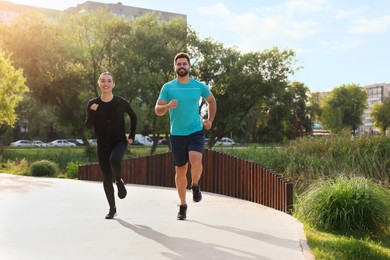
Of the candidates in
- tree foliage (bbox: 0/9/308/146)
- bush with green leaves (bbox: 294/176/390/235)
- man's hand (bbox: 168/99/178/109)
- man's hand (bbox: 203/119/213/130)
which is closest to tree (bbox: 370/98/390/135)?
tree foliage (bbox: 0/9/308/146)

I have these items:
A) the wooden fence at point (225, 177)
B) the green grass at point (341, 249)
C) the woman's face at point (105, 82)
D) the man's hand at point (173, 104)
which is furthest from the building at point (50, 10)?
the green grass at point (341, 249)

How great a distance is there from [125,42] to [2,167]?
1242 cm

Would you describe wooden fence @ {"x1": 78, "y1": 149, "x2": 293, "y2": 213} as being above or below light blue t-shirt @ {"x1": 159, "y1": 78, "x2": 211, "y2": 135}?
below

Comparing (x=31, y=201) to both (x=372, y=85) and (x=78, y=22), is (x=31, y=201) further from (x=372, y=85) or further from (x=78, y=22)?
(x=372, y=85)

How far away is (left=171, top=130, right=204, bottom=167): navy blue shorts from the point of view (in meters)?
6.46

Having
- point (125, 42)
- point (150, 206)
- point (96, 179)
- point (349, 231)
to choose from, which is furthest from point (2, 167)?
point (349, 231)

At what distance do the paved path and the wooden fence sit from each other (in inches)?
10.0

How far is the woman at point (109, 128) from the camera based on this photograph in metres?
6.72

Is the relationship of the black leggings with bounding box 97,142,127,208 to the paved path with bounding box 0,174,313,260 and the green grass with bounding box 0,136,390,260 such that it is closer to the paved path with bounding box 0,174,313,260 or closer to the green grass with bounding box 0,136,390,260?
the paved path with bounding box 0,174,313,260

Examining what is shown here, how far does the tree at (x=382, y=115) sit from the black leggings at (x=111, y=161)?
79.3 metres

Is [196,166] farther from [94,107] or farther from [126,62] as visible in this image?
[126,62]

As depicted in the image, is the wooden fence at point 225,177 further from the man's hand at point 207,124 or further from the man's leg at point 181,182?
the man's hand at point 207,124

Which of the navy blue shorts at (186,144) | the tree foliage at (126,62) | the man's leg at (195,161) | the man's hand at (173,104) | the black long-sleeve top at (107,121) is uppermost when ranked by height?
the tree foliage at (126,62)

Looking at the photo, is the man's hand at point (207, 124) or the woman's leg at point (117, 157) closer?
the man's hand at point (207, 124)
